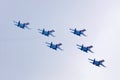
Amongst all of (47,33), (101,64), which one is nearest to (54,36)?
(47,33)

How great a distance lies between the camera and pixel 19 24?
7279 inches

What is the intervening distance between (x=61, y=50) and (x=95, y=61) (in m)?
8.55

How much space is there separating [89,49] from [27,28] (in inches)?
636

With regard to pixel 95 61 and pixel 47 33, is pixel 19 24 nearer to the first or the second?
pixel 47 33

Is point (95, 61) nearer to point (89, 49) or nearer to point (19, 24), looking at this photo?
point (89, 49)

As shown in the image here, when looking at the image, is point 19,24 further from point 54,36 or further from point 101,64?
point 101,64

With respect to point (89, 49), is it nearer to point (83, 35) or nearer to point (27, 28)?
point (83, 35)

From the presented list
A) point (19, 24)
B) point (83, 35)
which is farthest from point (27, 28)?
point (83, 35)

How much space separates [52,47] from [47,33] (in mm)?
3528

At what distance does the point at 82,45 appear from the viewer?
588ft

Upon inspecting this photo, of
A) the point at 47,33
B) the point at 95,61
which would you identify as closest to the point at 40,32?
the point at 47,33

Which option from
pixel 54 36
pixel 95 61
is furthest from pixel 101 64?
pixel 54 36

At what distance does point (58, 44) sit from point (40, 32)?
5.19m

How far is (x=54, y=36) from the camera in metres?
182
